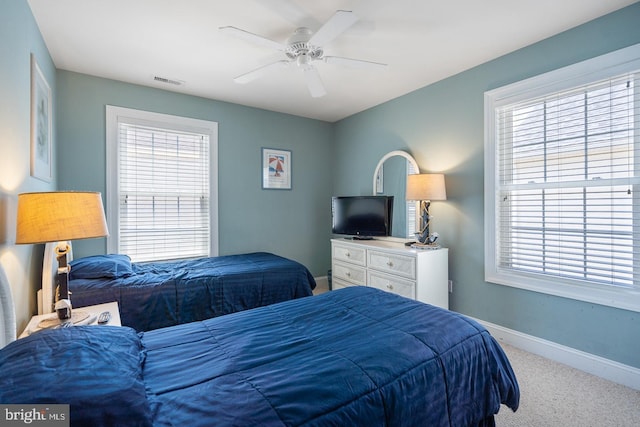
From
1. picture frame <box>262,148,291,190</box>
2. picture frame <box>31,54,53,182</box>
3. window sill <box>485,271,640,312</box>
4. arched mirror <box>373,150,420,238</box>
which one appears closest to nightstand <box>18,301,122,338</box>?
picture frame <box>31,54,53,182</box>

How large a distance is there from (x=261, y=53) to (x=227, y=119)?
141 cm

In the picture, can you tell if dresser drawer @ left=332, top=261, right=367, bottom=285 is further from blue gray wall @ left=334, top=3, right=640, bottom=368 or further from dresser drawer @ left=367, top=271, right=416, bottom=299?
blue gray wall @ left=334, top=3, right=640, bottom=368

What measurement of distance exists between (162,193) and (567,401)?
4.10 m

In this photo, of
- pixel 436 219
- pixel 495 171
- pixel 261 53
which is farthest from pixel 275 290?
pixel 495 171

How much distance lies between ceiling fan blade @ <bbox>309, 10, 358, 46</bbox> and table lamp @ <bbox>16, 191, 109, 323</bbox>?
5.54 ft

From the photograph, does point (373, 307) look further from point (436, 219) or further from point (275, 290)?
point (436, 219)

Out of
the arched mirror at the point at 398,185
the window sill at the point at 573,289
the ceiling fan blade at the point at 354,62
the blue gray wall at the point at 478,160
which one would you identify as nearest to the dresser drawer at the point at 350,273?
the arched mirror at the point at 398,185

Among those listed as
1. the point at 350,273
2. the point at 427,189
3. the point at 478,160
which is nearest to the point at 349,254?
the point at 350,273

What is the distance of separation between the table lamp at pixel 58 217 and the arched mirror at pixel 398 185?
299 centimetres

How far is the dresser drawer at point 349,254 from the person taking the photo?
3.45m

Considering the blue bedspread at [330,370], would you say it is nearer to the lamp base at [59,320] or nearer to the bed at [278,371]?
the bed at [278,371]

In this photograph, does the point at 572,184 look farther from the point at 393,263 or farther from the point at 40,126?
the point at 40,126

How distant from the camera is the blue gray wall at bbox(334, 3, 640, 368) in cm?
216

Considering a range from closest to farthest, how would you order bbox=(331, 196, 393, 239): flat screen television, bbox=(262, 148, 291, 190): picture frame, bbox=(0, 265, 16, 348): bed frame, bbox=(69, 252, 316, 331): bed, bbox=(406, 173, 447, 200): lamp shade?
bbox=(0, 265, 16, 348): bed frame < bbox=(69, 252, 316, 331): bed < bbox=(406, 173, 447, 200): lamp shade < bbox=(331, 196, 393, 239): flat screen television < bbox=(262, 148, 291, 190): picture frame
